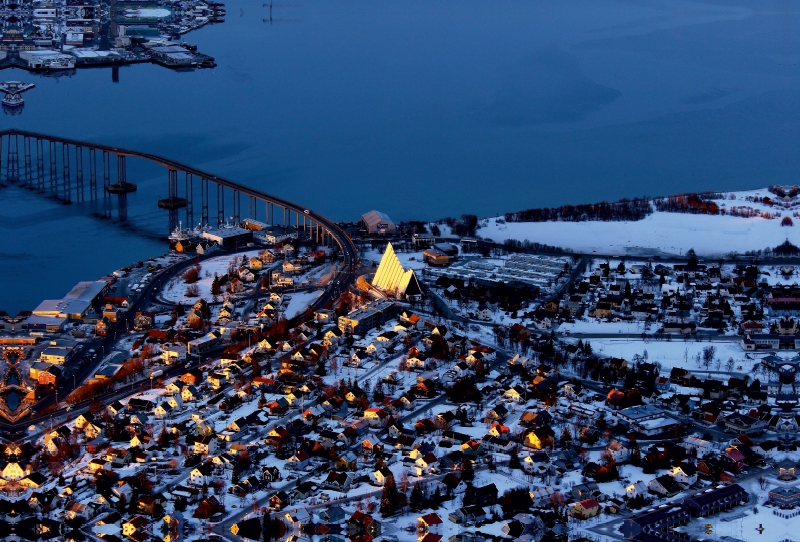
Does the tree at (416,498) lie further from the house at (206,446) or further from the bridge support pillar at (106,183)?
the bridge support pillar at (106,183)

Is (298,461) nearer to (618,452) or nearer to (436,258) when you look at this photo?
(618,452)

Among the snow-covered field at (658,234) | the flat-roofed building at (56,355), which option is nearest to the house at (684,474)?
the flat-roofed building at (56,355)

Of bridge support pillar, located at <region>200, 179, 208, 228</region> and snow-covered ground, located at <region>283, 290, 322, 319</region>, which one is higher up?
bridge support pillar, located at <region>200, 179, 208, 228</region>

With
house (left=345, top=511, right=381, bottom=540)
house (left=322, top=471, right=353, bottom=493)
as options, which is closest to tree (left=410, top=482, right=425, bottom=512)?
house (left=345, top=511, right=381, bottom=540)

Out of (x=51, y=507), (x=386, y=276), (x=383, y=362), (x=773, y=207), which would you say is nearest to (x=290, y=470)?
(x=51, y=507)

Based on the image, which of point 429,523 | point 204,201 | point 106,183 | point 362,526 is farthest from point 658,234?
point 362,526

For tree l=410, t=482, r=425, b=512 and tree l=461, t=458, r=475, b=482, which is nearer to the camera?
tree l=410, t=482, r=425, b=512

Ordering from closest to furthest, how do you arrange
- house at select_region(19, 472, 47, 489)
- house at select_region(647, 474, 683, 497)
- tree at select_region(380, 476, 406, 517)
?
tree at select_region(380, 476, 406, 517) < house at select_region(647, 474, 683, 497) < house at select_region(19, 472, 47, 489)

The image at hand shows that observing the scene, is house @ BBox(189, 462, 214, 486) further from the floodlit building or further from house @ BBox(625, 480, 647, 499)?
the floodlit building
